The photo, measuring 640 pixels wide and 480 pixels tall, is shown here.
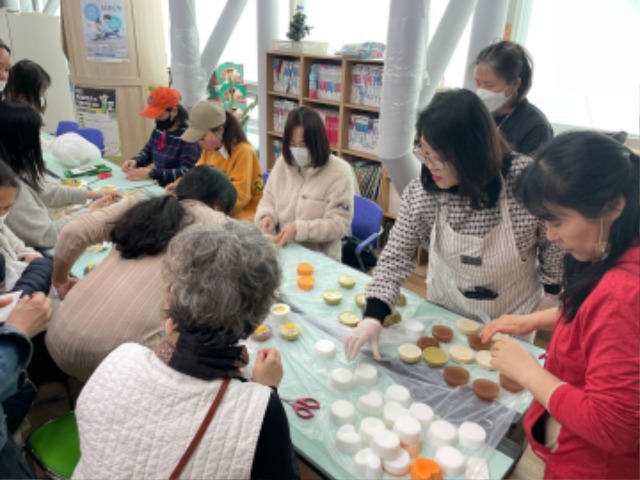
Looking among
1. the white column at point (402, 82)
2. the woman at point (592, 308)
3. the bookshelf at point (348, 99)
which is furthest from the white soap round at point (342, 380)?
the bookshelf at point (348, 99)

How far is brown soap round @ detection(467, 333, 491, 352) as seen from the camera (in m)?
1.54

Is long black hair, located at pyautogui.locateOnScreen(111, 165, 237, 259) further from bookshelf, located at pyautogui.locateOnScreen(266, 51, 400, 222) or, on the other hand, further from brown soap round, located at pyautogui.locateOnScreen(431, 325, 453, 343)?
bookshelf, located at pyautogui.locateOnScreen(266, 51, 400, 222)

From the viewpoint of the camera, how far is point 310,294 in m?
1.92

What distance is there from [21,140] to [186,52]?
2.82 meters

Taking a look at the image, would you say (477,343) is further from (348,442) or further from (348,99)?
(348,99)

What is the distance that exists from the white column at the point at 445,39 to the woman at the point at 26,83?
2.83 metres

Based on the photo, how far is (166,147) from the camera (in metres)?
3.48

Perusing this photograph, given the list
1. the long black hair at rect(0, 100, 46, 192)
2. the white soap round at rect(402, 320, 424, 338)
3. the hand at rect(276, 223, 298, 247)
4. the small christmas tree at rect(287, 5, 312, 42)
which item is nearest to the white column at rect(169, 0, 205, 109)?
the small christmas tree at rect(287, 5, 312, 42)

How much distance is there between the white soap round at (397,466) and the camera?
111cm

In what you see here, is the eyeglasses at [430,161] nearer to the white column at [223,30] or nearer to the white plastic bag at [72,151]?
the white plastic bag at [72,151]

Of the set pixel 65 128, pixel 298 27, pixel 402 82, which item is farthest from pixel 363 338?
pixel 65 128

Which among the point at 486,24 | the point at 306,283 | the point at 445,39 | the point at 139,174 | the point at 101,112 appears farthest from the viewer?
the point at 101,112

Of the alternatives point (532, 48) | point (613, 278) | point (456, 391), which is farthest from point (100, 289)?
point (532, 48)

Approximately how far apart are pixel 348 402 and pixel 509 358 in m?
0.46
